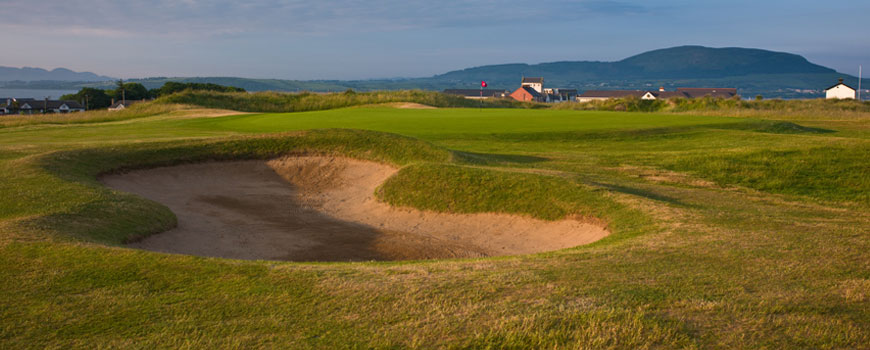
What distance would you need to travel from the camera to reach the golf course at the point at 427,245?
5699mm

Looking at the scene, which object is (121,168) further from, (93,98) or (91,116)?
(93,98)

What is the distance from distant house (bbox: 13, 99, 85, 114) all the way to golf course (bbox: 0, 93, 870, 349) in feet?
381

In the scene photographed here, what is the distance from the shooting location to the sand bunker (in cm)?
1177

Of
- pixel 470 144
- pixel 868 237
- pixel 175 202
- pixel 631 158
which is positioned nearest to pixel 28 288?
pixel 175 202

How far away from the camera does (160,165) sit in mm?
17688

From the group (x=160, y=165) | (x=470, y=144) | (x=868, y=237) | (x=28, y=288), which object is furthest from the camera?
(x=470, y=144)

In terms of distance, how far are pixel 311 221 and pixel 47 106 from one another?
14126 cm

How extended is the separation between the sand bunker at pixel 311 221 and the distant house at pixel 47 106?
121814 millimetres

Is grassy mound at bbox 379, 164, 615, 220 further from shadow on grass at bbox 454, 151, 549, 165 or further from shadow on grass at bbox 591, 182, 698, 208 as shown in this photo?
shadow on grass at bbox 454, 151, 549, 165

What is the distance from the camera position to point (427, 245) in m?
12.3

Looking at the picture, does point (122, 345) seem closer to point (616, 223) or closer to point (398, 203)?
point (616, 223)

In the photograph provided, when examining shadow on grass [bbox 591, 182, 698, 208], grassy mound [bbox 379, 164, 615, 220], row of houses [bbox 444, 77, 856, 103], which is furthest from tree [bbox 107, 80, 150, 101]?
shadow on grass [bbox 591, 182, 698, 208]

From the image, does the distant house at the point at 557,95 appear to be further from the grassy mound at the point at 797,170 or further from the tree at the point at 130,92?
the grassy mound at the point at 797,170

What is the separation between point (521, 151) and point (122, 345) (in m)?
19.5
